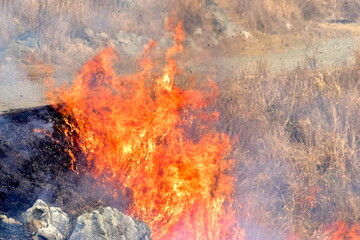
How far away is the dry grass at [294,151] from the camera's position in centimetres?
548

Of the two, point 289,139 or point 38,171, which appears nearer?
point 38,171

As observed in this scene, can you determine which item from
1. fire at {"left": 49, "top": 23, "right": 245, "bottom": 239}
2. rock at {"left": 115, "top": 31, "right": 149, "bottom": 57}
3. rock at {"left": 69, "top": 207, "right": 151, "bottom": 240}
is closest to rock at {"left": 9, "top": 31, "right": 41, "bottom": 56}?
rock at {"left": 115, "top": 31, "right": 149, "bottom": 57}

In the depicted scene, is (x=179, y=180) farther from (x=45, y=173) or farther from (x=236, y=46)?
(x=236, y=46)

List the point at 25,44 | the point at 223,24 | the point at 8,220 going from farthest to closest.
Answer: the point at 223,24, the point at 25,44, the point at 8,220

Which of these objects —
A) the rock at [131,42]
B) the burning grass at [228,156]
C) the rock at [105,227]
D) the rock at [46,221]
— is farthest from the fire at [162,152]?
the rock at [131,42]

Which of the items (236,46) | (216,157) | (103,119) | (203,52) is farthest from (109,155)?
(236,46)

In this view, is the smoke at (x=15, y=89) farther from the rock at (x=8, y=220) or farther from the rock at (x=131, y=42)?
the rock at (x=8, y=220)

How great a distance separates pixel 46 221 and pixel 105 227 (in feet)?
1.72

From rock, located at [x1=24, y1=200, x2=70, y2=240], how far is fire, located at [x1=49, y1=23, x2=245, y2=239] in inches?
43.6

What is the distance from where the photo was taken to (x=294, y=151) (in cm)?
626

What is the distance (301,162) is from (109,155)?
2.54 m

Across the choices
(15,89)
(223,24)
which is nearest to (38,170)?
(15,89)

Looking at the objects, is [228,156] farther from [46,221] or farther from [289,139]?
[46,221]

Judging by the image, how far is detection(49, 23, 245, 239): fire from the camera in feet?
17.0
